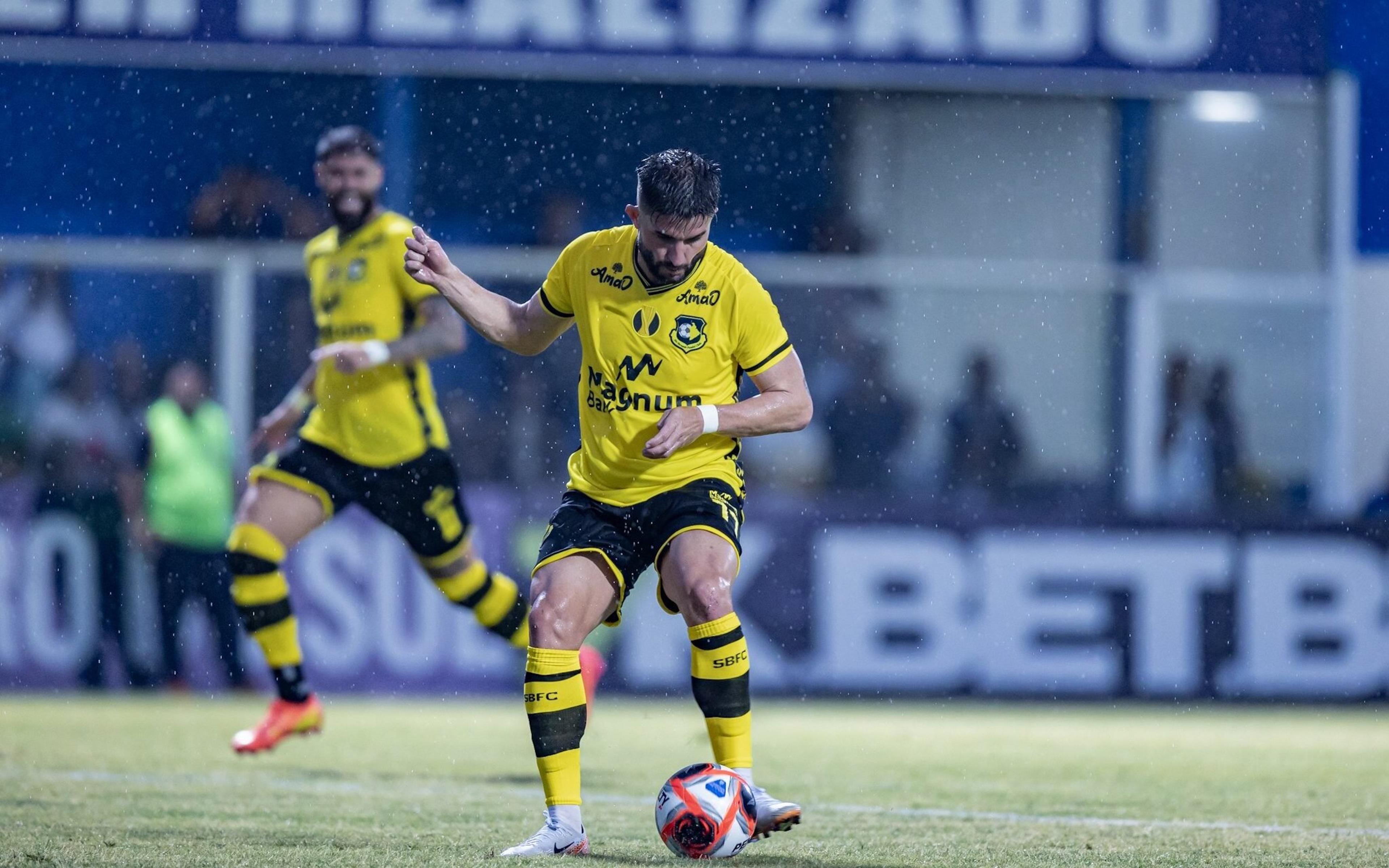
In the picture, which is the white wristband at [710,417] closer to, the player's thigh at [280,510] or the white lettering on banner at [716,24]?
the player's thigh at [280,510]

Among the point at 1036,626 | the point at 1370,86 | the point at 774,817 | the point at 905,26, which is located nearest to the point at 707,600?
the point at 774,817

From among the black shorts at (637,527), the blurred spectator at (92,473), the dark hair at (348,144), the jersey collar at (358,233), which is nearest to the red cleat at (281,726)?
the jersey collar at (358,233)

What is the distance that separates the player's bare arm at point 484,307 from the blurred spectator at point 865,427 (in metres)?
6.79

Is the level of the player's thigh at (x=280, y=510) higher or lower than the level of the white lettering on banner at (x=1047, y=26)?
lower

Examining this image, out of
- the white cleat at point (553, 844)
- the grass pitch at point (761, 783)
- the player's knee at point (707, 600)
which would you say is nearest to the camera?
the white cleat at point (553, 844)

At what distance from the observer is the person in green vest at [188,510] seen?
12.2 meters

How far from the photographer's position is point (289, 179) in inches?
555

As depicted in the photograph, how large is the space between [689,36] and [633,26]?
0.38m

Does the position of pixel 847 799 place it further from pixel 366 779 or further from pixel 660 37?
pixel 660 37

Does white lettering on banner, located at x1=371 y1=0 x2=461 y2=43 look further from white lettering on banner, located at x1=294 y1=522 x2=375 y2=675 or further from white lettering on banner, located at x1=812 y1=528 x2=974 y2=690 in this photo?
white lettering on banner, located at x1=812 y1=528 x2=974 y2=690

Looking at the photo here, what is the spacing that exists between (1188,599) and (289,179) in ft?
22.3

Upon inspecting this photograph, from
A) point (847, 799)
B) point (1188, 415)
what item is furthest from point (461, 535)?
point (1188, 415)

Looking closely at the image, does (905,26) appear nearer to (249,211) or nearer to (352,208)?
(249,211)

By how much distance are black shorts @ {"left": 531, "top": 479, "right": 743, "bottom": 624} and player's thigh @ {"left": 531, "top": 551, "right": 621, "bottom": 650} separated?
32 millimetres
